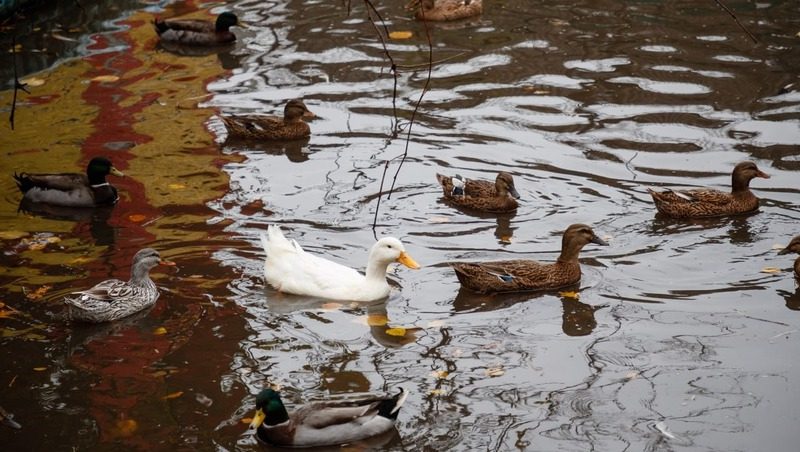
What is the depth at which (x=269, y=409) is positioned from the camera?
753 cm

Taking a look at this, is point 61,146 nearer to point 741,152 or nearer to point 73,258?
point 73,258

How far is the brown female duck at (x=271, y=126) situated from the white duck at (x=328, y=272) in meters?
4.43

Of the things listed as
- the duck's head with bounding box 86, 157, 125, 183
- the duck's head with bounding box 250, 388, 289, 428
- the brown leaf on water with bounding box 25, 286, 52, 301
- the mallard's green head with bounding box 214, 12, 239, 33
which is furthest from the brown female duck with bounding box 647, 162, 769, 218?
the mallard's green head with bounding box 214, 12, 239, 33

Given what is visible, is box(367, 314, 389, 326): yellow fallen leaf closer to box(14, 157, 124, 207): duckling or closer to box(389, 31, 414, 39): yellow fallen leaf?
box(14, 157, 124, 207): duckling

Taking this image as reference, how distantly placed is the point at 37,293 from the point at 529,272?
14.3 feet

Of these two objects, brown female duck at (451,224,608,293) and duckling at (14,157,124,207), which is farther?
duckling at (14,157,124,207)

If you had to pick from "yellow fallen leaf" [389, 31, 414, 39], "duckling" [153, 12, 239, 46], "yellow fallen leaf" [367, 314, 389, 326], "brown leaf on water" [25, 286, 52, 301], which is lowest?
"yellow fallen leaf" [367, 314, 389, 326]

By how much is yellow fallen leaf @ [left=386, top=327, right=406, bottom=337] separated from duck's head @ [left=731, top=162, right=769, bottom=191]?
4.41m

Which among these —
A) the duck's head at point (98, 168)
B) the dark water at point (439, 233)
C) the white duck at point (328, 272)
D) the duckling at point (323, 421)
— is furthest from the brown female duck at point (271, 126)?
the duckling at point (323, 421)

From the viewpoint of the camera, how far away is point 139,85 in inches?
665

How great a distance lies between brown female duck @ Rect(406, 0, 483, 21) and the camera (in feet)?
64.1

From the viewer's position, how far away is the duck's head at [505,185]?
12.0 m

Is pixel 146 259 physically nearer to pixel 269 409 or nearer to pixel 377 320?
pixel 377 320

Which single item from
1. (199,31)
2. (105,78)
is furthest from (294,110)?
(199,31)
